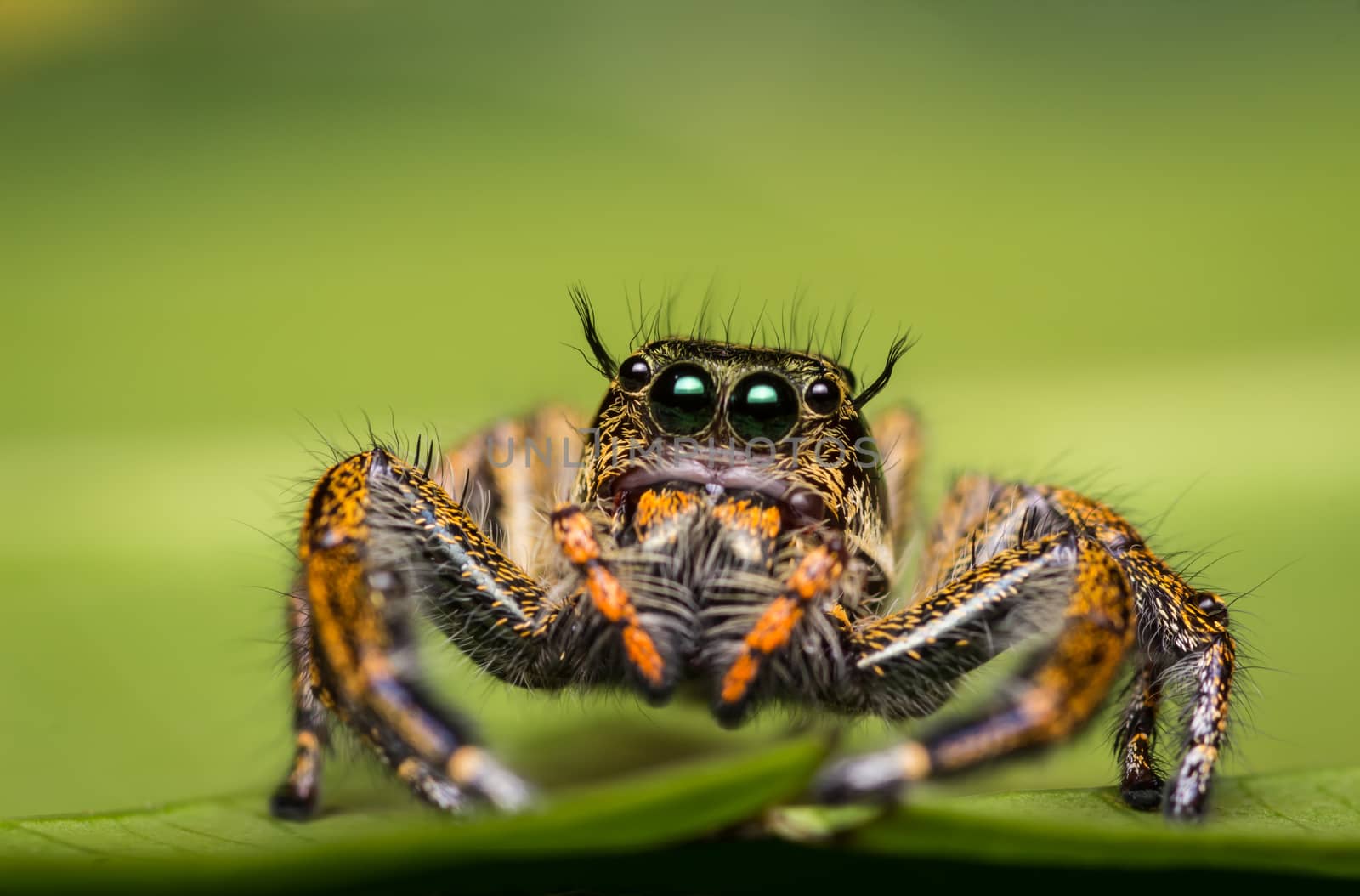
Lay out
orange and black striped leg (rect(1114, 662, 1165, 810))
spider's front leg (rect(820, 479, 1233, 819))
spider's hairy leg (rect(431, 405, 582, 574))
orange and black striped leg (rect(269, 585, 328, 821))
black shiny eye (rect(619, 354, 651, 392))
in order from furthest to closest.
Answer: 1. spider's hairy leg (rect(431, 405, 582, 574))
2. black shiny eye (rect(619, 354, 651, 392))
3. orange and black striped leg (rect(269, 585, 328, 821))
4. orange and black striped leg (rect(1114, 662, 1165, 810))
5. spider's front leg (rect(820, 479, 1233, 819))

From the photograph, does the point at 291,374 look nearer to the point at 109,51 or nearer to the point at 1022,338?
the point at 109,51

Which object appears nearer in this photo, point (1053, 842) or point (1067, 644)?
point (1053, 842)

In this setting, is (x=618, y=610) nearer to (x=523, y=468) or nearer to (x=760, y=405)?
(x=760, y=405)

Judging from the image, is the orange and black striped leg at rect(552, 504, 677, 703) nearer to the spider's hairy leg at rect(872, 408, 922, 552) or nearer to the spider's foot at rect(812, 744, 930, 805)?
the spider's foot at rect(812, 744, 930, 805)

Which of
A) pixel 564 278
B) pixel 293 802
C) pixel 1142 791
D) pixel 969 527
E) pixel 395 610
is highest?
pixel 564 278

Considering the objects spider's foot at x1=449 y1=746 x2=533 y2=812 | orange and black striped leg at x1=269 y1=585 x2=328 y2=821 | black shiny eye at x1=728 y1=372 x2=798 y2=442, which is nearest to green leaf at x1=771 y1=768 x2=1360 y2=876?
spider's foot at x1=449 y1=746 x2=533 y2=812

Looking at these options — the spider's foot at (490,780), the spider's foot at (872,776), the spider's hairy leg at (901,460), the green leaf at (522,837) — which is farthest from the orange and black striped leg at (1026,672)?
the spider's hairy leg at (901,460)

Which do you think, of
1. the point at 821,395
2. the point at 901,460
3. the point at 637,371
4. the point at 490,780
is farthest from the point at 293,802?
the point at 901,460
